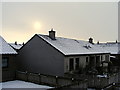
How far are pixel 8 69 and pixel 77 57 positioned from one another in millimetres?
9665

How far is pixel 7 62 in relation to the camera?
22141mm

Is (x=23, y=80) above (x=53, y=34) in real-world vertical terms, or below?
below

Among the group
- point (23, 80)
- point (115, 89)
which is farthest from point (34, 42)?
point (115, 89)

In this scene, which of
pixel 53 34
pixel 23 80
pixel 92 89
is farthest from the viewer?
pixel 53 34

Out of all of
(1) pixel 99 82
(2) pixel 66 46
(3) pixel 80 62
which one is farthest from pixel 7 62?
(1) pixel 99 82

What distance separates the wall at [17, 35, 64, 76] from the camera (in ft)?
78.7

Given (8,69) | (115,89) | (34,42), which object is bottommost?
(115,89)

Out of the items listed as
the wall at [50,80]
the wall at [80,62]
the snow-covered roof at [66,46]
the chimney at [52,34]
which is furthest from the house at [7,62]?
the chimney at [52,34]

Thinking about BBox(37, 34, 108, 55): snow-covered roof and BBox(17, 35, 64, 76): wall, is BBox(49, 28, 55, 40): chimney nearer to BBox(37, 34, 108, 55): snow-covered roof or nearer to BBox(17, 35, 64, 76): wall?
BBox(37, 34, 108, 55): snow-covered roof

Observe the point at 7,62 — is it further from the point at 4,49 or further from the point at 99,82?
the point at 99,82

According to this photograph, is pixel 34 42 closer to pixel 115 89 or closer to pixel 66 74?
pixel 66 74

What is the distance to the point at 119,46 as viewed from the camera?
5503 cm

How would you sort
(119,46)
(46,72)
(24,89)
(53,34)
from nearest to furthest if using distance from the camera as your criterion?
(24,89), (46,72), (53,34), (119,46)

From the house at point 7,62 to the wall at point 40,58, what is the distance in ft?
12.6
